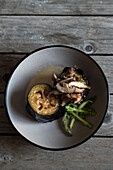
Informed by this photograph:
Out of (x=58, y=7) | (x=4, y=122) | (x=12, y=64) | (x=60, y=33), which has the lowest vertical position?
(x=4, y=122)

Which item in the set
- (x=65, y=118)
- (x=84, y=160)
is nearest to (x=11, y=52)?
(x=65, y=118)

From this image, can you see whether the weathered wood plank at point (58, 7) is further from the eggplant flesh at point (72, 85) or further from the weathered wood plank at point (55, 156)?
the weathered wood plank at point (55, 156)

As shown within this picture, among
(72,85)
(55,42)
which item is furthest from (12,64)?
(72,85)

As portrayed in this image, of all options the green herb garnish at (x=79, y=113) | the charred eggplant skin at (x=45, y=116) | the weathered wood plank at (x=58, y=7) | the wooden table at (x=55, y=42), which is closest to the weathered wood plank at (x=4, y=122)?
the wooden table at (x=55, y=42)

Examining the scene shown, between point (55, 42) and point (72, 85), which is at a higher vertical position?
point (55, 42)

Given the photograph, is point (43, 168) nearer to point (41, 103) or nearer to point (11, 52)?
point (41, 103)

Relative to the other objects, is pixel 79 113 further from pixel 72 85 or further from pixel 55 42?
pixel 55 42

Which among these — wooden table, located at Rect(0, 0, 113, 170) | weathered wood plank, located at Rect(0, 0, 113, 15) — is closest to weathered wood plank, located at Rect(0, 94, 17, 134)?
wooden table, located at Rect(0, 0, 113, 170)
